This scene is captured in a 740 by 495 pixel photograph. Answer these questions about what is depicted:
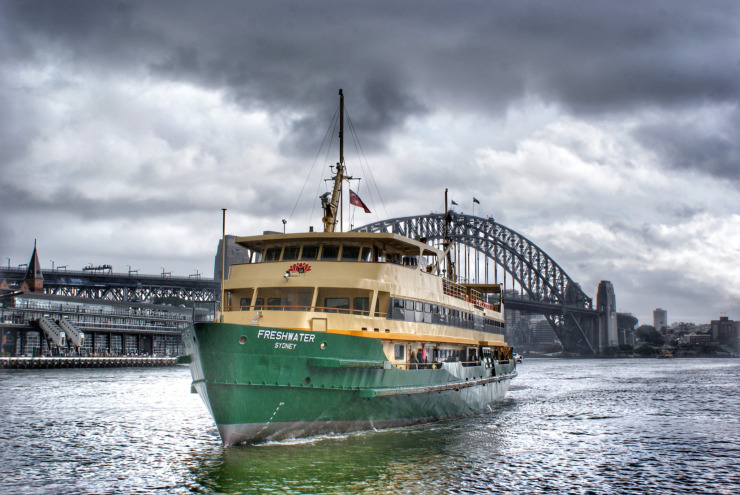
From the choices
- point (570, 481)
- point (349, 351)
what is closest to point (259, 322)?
point (349, 351)

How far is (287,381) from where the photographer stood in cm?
2228

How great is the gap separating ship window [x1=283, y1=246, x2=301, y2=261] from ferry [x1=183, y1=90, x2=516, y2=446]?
4 cm

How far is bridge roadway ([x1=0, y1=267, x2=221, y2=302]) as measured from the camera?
570 feet

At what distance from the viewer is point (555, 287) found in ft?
640

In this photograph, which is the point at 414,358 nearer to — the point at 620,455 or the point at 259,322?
the point at 259,322

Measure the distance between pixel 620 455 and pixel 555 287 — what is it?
577 feet

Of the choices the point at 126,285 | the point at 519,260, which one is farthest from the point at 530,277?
the point at 126,285

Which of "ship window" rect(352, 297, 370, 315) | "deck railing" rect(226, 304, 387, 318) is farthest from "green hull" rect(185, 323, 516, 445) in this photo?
"ship window" rect(352, 297, 370, 315)

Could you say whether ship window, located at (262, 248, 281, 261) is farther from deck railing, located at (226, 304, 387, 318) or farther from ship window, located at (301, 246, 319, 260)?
deck railing, located at (226, 304, 387, 318)

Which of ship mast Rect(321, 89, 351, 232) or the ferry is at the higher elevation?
ship mast Rect(321, 89, 351, 232)

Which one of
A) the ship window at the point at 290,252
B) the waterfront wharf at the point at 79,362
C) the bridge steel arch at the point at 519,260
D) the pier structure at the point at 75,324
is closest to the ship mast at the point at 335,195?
the ship window at the point at 290,252

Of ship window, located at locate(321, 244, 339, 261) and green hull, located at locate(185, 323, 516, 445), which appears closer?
green hull, located at locate(185, 323, 516, 445)

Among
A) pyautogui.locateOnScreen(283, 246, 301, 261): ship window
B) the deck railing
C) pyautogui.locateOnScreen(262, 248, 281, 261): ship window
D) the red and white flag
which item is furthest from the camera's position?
the red and white flag

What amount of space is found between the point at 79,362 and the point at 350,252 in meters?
77.3
